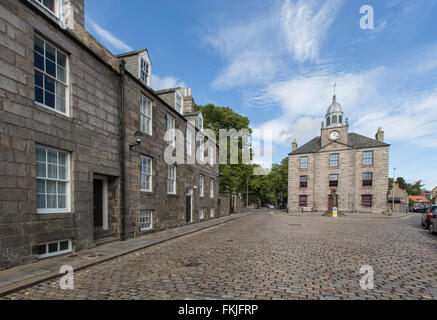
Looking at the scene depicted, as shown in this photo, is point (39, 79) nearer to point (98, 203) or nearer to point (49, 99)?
point (49, 99)

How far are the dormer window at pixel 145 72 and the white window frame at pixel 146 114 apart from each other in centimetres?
137

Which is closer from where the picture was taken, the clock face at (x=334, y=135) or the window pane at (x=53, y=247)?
the window pane at (x=53, y=247)

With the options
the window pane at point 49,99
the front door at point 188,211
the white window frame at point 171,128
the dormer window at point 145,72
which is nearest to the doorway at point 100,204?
the window pane at point 49,99

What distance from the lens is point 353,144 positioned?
3609 cm

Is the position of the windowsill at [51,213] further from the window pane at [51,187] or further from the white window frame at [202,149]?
the white window frame at [202,149]

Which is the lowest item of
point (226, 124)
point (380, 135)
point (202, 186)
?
point (202, 186)

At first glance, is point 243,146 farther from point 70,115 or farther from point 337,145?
point 70,115

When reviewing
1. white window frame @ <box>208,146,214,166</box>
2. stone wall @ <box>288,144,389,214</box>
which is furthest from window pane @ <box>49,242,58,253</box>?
stone wall @ <box>288,144,389,214</box>

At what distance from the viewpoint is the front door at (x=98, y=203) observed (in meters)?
9.39

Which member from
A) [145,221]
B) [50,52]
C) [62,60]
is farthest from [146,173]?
[50,52]

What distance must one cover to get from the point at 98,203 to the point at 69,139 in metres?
3.39

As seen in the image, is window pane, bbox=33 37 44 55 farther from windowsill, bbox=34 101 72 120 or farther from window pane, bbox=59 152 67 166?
window pane, bbox=59 152 67 166

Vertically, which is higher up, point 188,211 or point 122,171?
point 122,171

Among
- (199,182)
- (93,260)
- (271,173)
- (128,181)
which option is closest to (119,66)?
(128,181)
